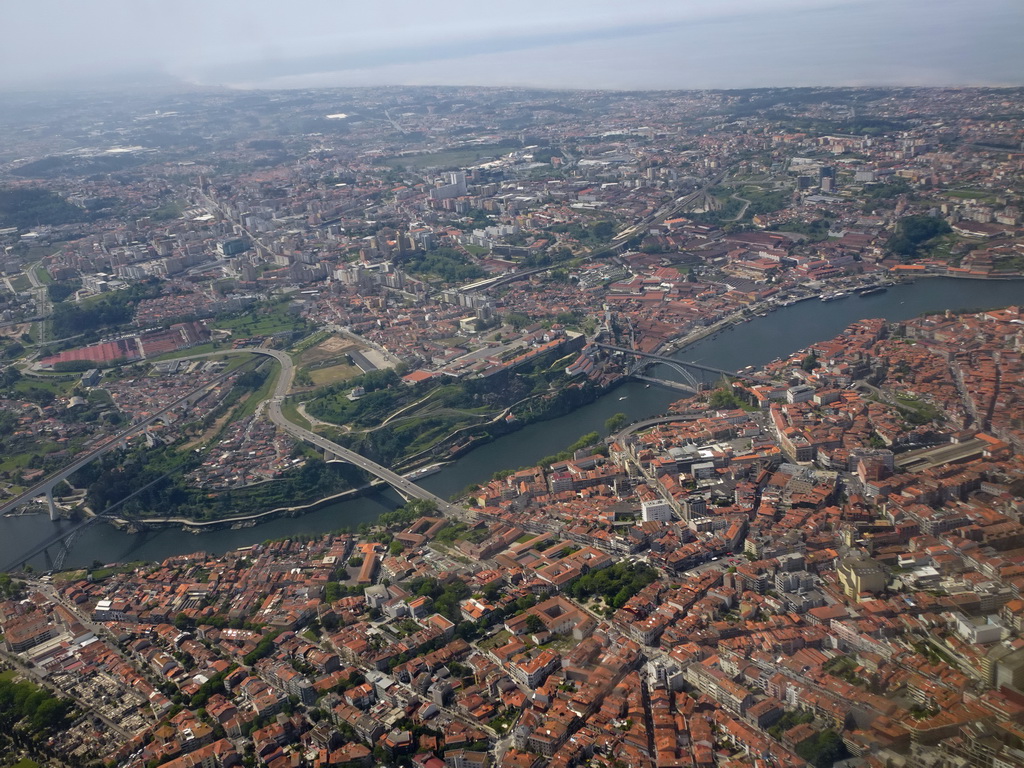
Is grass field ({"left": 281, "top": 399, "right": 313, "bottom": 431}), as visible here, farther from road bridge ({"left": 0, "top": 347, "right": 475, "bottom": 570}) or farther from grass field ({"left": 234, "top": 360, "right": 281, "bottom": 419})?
grass field ({"left": 234, "top": 360, "right": 281, "bottom": 419})

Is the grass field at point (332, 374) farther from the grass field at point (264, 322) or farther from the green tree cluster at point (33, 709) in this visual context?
the green tree cluster at point (33, 709)

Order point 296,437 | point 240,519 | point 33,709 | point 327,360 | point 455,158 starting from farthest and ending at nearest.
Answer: point 455,158 → point 327,360 → point 296,437 → point 240,519 → point 33,709

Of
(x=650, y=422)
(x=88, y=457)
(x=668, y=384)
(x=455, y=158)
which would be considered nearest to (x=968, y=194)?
(x=668, y=384)

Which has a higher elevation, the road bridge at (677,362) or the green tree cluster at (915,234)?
the green tree cluster at (915,234)

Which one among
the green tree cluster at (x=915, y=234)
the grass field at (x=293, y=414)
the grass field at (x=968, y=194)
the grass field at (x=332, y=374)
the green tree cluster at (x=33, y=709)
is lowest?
the grass field at (x=293, y=414)

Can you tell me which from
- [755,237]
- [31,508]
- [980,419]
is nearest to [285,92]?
[755,237]

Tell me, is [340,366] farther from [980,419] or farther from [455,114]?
[455,114]

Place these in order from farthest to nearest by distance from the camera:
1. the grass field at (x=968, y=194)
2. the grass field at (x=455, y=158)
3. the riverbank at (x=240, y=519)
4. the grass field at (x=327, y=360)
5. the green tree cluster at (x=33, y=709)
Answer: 1. the grass field at (x=455, y=158)
2. the grass field at (x=968, y=194)
3. the grass field at (x=327, y=360)
4. the riverbank at (x=240, y=519)
5. the green tree cluster at (x=33, y=709)

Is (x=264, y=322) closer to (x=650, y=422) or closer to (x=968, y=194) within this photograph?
(x=650, y=422)

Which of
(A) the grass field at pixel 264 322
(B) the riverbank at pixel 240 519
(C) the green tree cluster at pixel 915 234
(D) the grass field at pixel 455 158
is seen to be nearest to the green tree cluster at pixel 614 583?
(B) the riverbank at pixel 240 519
